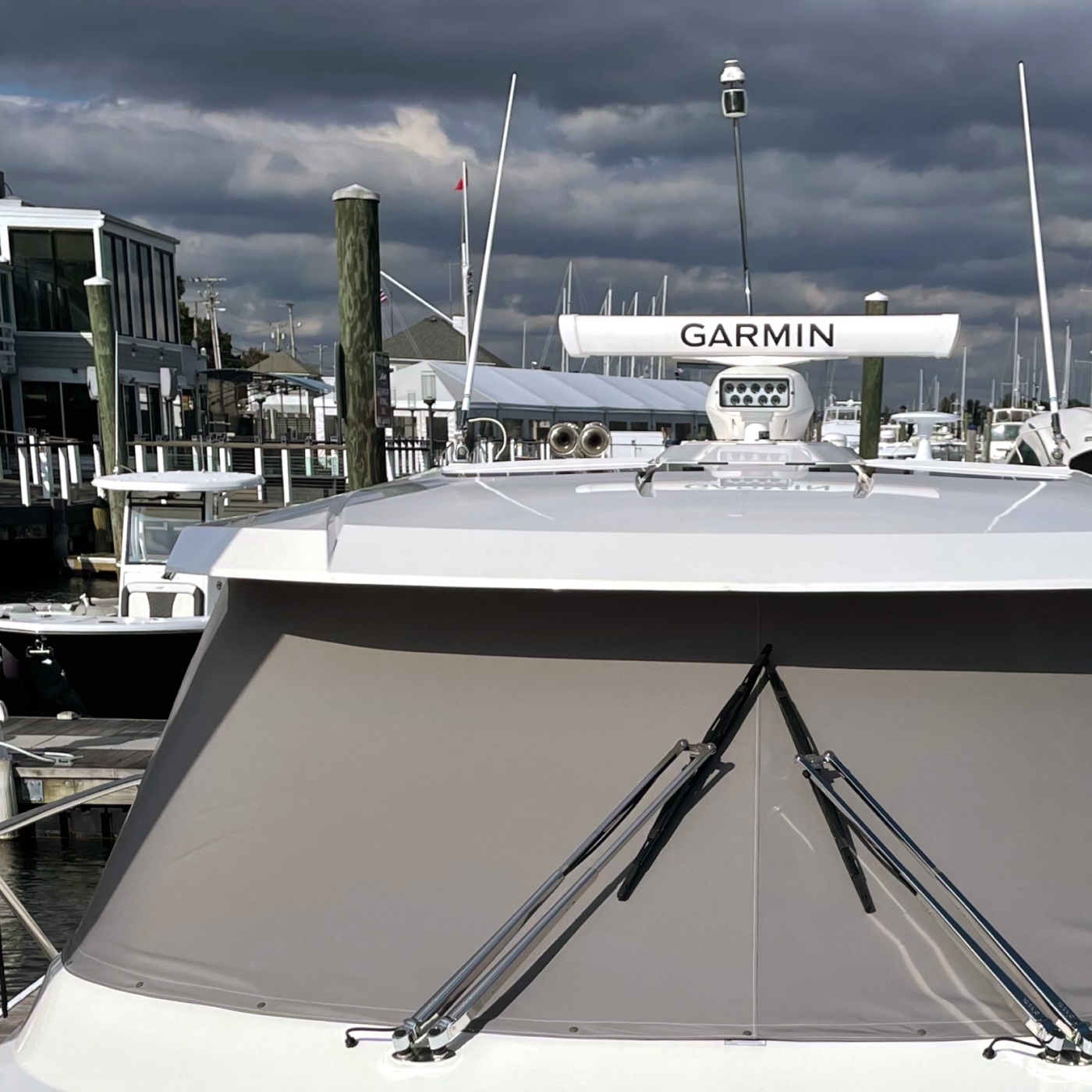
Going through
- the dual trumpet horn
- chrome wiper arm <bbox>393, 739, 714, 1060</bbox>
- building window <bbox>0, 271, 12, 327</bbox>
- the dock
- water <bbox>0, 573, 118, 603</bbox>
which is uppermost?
building window <bbox>0, 271, 12, 327</bbox>

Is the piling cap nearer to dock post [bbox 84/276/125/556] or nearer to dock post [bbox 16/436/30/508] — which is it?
dock post [bbox 84/276/125/556]

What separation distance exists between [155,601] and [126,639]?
35.6 inches

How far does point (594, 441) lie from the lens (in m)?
5.62

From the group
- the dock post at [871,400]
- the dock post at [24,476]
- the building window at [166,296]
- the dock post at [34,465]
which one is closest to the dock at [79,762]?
the dock post at [871,400]

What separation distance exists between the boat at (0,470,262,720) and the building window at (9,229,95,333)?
23.4 meters

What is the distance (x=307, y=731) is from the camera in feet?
7.16

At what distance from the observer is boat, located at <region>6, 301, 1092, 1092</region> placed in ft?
6.07

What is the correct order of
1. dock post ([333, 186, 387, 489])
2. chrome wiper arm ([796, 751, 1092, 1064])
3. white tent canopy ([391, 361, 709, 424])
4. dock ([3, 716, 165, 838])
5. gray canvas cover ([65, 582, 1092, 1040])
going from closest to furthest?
chrome wiper arm ([796, 751, 1092, 1064]) → gray canvas cover ([65, 582, 1092, 1040]) → dock ([3, 716, 165, 838]) → dock post ([333, 186, 387, 489]) → white tent canopy ([391, 361, 709, 424])

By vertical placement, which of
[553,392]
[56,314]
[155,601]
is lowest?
[155,601]

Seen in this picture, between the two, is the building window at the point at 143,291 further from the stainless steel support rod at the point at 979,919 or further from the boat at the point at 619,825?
the stainless steel support rod at the point at 979,919

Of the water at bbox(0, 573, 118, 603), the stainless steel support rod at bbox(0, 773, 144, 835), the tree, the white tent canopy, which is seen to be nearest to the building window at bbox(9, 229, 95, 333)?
the white tent canopy

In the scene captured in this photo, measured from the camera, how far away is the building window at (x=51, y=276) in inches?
1375

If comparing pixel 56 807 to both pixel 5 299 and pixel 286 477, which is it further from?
pixel 5 299

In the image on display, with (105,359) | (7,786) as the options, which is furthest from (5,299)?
(7,786)
